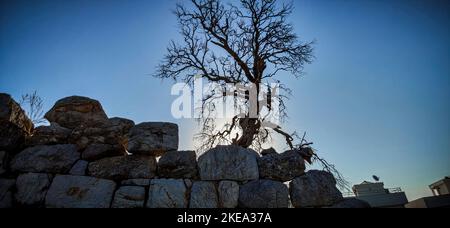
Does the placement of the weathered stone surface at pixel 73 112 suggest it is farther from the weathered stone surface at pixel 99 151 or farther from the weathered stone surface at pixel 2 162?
the weathered stone surface at pixel 2 162

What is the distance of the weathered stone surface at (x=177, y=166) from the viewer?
2.85 meters

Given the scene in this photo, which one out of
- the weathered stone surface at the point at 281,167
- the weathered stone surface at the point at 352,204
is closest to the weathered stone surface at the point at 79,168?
the weathered stone surface at the point at 281,167

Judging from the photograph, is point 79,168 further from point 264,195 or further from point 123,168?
point 264,195

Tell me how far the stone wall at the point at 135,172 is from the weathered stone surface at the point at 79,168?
0.04 feet

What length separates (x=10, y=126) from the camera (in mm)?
3021

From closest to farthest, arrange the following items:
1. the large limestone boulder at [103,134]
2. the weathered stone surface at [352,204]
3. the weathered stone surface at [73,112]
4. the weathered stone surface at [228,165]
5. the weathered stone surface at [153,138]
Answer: the weathered stone surface at [352,204] < the weathered stone surface at [228,165] < the weathered stone surface at [153,138] < the large limestone boulder at [103,134] < the weathered stone surface at [73,112]

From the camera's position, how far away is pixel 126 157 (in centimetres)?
295

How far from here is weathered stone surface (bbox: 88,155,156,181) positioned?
2852 millimetres

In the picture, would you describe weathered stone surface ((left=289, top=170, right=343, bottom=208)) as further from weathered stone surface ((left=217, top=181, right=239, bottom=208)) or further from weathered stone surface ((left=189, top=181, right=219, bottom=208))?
weathered stone surface ((left=189, top=181, right=219, bottom=208))
